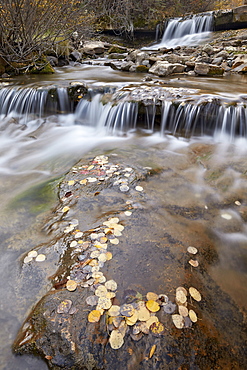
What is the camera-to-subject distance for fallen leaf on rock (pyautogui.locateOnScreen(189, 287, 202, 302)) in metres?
1.74

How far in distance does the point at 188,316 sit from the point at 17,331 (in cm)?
110

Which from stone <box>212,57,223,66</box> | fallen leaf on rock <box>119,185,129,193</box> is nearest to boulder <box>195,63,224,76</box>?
stone <box>212,57,223,66</box>

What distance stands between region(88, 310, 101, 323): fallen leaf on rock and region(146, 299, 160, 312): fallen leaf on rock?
0.32 meters

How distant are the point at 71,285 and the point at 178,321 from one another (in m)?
0.76

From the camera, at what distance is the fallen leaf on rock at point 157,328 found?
4.86ft

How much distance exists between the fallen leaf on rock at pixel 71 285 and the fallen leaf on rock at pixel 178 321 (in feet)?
2.28

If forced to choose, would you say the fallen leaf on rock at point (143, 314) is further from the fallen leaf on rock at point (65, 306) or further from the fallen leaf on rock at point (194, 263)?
the fallen leaf on rock at point (194, 263)

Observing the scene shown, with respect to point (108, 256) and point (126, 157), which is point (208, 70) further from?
point (108, 256)

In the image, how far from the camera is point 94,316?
5.07 ft

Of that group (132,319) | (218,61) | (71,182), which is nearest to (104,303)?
Result: (132,319)

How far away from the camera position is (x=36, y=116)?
21.6 ft

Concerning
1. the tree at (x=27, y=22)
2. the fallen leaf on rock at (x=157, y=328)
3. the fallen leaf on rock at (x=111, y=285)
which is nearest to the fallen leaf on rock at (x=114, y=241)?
the fallen leaf on rock at (x=111, y=285)

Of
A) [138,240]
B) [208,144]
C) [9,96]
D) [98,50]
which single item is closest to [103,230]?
[138,240]

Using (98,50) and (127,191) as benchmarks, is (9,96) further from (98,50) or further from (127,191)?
(98,50)
